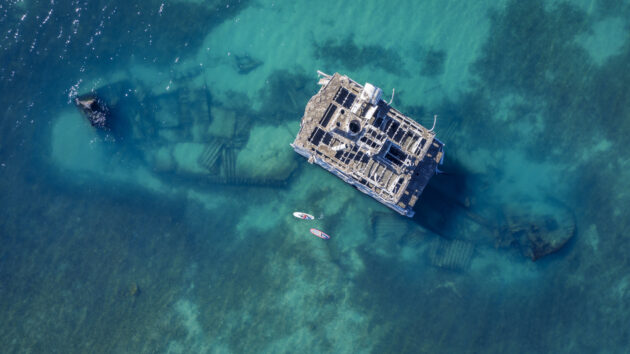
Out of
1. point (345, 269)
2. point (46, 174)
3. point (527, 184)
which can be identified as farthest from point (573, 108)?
point (46, 174)

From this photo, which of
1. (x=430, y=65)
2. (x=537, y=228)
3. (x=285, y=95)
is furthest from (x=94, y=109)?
(x=537, y=228)

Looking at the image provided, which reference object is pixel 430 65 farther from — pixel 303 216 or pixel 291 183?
pixel 303 216

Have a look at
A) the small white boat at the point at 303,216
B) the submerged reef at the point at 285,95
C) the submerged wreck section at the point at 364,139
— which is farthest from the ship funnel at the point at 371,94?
the small white boat at the point at 303,216

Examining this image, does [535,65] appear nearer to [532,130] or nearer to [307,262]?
[532,130]

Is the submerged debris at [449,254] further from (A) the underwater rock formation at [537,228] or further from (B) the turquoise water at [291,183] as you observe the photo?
(A) the underwater rock formation at [537,228]

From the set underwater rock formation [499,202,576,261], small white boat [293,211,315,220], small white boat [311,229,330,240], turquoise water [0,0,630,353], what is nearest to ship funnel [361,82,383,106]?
turquoise water [0,0,630,353]

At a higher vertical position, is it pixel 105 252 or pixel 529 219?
pixel 529 219
